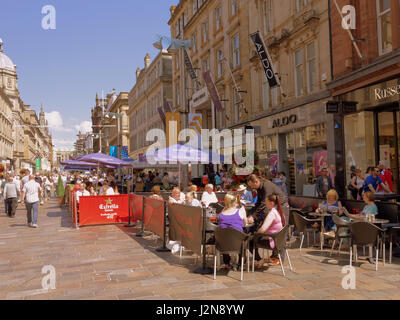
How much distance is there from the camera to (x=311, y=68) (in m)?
17.2

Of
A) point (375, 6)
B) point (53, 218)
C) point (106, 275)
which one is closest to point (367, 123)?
point (375, 6)

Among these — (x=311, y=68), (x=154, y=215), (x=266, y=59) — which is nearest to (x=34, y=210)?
(x=154, y=215)

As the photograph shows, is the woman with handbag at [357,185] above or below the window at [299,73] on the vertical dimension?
below

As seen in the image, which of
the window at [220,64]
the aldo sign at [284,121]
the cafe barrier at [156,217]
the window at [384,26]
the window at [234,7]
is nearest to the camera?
the cafe barrier at [156,217]

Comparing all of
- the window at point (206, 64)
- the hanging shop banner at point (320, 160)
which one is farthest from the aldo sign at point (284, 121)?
the window at point (206, 64)

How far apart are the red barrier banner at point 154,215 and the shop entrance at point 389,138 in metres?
8.26

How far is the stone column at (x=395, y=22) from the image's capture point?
12.0 metres

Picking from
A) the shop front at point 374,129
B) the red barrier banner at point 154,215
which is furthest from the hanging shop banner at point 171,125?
the red barrier banner at point 154,215

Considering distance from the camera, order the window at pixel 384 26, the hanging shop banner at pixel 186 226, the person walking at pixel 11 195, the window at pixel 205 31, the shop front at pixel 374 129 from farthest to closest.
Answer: the window at pixel 205 31
the person walking at pixel 11 195
the window at pixel 384 26
the shop front at pixel 374 129
the hanging shop banner at pixel 186 226

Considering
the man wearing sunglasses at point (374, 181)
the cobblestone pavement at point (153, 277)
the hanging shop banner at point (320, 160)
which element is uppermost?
the hanging shop banner at point (320, 160)

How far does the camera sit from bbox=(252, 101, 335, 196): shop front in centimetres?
1616

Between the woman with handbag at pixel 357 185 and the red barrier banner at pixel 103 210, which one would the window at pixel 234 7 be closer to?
the woman with handbag at pixel 357 185

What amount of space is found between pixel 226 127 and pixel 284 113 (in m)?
7.69

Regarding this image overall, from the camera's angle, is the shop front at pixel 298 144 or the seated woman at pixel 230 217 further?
the shop front at pixel 298 144
